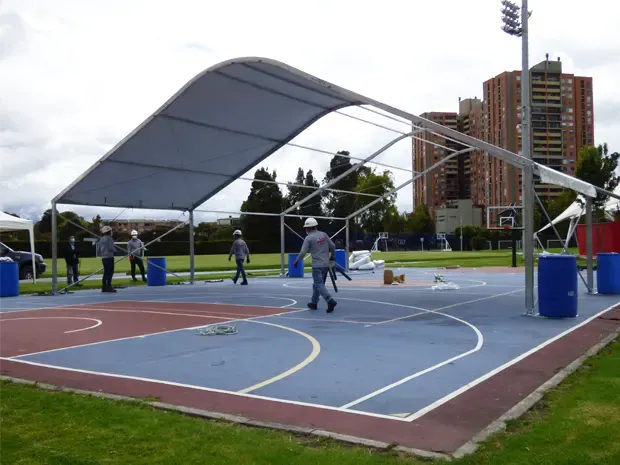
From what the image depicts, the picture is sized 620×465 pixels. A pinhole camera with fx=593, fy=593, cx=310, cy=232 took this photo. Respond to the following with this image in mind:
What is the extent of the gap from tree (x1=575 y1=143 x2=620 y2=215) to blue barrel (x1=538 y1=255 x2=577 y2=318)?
34.1 metres

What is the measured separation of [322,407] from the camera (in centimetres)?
579

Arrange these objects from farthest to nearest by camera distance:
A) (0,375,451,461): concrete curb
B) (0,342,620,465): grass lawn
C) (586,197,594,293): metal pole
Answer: (586,197,594,293): metal pole, (0,375,451,461): concrete curb, (0,342,620,465): grass lawn

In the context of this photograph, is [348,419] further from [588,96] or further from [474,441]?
[588,96]

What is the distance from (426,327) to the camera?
10.9m

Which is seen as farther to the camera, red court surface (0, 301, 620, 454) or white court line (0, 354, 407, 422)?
white court line (0, 354, 407, 422)

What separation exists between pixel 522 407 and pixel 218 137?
1521cm

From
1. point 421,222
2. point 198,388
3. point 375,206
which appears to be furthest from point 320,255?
point 421,222

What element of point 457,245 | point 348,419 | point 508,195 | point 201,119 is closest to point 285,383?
point 348,419

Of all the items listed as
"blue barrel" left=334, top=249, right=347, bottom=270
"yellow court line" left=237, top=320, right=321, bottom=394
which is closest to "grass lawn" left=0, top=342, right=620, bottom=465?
"yellow court line" left=237, top=320, right=321, bottom=394

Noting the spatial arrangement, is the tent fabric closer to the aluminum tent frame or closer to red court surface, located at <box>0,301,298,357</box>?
the aluminum tent frame

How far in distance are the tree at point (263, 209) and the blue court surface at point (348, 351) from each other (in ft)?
142

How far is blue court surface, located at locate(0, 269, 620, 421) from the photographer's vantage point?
21.2 feet

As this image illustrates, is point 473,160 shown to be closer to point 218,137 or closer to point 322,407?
point 218,137

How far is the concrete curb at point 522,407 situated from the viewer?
460 centimetres
